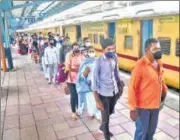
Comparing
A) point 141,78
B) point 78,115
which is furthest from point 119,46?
point 141,78

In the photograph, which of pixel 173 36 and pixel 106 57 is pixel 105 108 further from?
pixel 173 36

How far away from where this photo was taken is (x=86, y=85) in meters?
4.73

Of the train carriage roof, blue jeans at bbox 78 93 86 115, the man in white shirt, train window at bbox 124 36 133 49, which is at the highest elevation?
the train carriage roof

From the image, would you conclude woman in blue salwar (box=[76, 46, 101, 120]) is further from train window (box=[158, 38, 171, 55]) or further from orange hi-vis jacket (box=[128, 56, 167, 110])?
train window (box=[158, 38, 171, 55])

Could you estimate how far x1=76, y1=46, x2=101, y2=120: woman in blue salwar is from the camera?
441cm

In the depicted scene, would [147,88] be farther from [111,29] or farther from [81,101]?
[111,29]

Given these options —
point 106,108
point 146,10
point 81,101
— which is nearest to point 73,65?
point 81,101

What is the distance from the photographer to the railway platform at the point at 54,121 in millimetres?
4281

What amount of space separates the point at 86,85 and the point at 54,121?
0.97 meters

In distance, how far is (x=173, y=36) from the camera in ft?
20.1

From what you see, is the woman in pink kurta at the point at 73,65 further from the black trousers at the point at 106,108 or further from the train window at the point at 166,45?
the train window at the point at 166,45

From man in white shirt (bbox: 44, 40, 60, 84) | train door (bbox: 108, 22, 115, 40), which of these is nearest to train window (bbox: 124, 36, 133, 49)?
train door (bbox: 108, 22, 115, 40)

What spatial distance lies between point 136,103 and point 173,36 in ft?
11.7

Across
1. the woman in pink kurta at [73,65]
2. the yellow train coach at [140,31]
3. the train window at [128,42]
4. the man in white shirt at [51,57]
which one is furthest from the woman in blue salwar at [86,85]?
the train window at [128,42]
